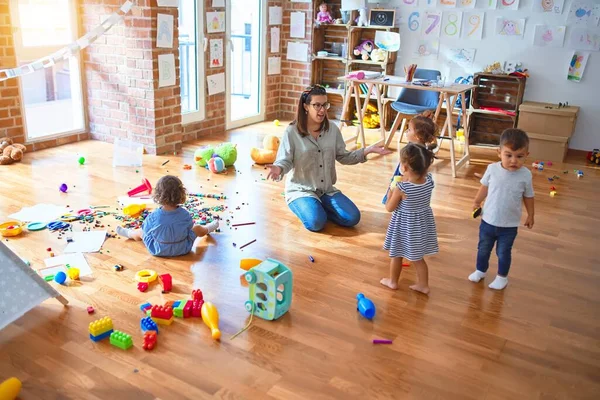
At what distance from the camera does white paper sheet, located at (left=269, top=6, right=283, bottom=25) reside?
6.55 metres

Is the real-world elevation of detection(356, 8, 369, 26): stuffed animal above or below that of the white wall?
above

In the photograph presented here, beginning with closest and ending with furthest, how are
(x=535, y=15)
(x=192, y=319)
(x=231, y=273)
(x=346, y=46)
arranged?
(x=192, y=319)
(x=231, y=273)
(x=535, y=15)
(x=346, y=46)

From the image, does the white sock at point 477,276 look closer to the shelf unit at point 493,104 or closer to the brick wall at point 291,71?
the shelf unit at point 493,104

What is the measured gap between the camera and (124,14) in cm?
479

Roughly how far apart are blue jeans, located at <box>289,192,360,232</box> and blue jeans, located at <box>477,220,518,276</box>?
911 mm

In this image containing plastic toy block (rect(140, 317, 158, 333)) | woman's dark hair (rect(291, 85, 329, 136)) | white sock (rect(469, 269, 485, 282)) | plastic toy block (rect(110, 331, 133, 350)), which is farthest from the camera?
woman's dark hair (rect(291, 85, 329, 136))

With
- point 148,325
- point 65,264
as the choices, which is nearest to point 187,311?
point 148,325

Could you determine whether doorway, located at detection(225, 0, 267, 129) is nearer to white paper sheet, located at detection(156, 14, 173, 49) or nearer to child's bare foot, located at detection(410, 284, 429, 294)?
white paper sheet, located at detection(156, 14, 173, 49)

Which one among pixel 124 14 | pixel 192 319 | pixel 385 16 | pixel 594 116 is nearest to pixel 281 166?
pixel 192 319

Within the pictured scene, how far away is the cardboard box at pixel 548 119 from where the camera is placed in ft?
17.7

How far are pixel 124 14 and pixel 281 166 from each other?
2357 millimetres

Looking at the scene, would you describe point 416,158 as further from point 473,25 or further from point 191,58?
point 473,25

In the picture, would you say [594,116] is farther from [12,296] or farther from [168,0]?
[12,296]

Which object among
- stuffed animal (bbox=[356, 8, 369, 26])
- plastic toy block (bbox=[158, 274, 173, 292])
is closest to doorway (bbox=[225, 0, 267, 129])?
stuffed animal (bbox=[356, 8, 369, 26])
